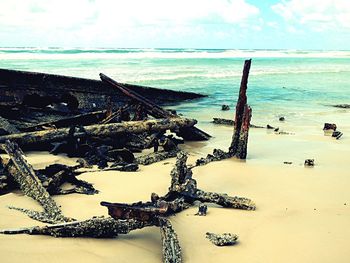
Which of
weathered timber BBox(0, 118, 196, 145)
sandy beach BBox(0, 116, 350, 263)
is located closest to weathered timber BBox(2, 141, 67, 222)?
sandy beach BBox(0, 116, 350, 263)

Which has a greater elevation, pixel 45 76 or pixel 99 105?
pixel 45 76

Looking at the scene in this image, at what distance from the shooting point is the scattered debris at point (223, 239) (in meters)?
3.63

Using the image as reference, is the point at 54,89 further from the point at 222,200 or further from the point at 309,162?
the point at 222,200

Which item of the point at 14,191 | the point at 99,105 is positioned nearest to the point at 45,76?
the point at 99,105

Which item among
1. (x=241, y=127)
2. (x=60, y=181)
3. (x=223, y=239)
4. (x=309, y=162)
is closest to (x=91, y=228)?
(x=223, y=239)

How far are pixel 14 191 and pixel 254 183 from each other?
3.00 meters

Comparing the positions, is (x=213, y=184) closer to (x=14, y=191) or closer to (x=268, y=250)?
(x=268, y=250)

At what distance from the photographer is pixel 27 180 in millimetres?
4520

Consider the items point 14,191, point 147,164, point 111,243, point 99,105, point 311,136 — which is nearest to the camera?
point 111,243

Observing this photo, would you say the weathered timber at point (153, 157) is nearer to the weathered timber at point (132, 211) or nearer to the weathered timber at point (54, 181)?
the weathered timber at point (54, 181)

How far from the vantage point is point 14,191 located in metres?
4.77

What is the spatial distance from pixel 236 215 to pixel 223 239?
718 mm

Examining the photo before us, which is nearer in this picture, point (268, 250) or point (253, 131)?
point (268, 250)

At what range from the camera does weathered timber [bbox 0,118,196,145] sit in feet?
19.3
